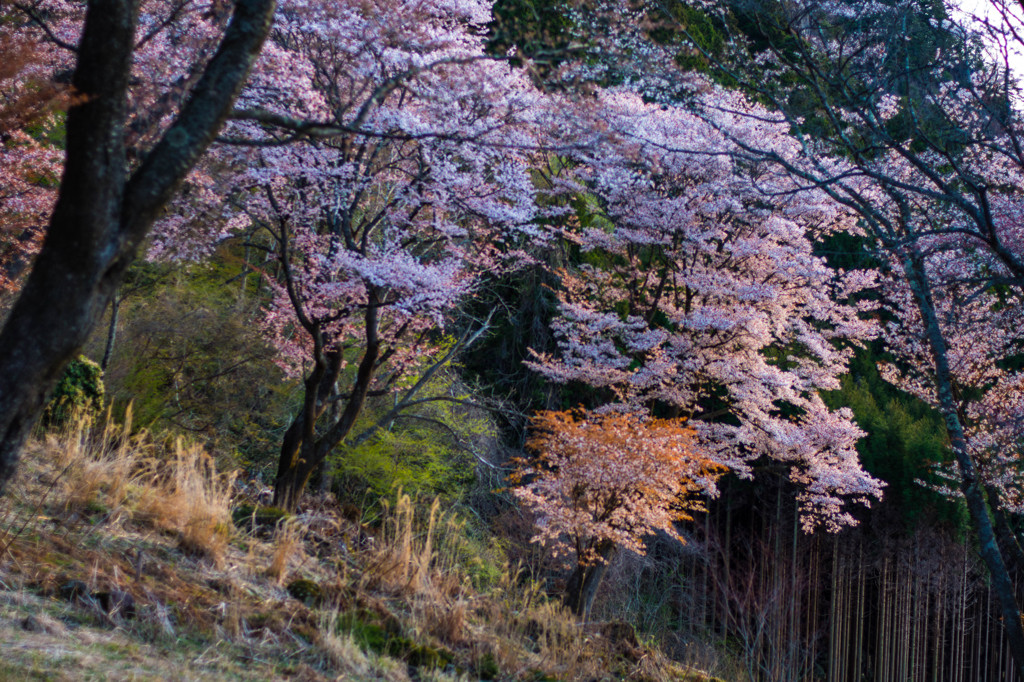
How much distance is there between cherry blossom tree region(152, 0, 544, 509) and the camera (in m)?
6.61

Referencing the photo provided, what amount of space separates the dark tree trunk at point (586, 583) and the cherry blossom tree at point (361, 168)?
3.10m

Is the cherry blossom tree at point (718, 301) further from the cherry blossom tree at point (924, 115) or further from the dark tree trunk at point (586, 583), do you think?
the cherry blossom tree at point (924, 115)

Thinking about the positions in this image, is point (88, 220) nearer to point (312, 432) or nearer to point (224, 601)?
point (224, 601)

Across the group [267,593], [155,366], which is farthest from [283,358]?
[267,593]

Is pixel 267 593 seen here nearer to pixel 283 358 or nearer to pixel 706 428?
pixel 283 358

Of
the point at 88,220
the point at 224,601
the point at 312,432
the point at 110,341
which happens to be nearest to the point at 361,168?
the point at 312,432

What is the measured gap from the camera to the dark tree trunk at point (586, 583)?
9.14m

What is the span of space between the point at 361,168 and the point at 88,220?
4651 millimetres

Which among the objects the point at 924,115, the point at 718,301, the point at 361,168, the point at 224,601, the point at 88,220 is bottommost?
the point at 224,601

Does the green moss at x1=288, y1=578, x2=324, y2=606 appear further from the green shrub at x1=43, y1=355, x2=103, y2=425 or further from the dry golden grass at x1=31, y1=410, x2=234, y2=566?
the green shrub at x1=43, y1=355, x2=103, y2=425

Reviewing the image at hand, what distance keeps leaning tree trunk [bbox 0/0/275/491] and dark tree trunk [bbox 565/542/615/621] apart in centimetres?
753

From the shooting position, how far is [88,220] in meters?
2.30

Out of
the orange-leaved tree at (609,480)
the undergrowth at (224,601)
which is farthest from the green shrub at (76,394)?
the orange-leaved tree at (609,480)

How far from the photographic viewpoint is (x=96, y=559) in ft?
13.0
